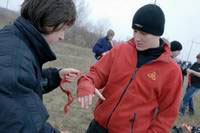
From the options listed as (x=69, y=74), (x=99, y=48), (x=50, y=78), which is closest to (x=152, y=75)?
(x=69, y=74)

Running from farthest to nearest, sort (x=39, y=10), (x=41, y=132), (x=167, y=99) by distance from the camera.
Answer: (x=167, y=99) → (x=39, y=10) → (x=41, y=132)

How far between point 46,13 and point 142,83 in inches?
42.9

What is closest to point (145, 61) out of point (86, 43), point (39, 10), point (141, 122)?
point (141, 122)

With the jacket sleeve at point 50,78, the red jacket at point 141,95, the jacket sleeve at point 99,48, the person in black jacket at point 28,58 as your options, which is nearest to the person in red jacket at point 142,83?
the red jacket at point 141,95

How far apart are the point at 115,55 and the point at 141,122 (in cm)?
65

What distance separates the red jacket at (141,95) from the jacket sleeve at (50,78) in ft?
0.75

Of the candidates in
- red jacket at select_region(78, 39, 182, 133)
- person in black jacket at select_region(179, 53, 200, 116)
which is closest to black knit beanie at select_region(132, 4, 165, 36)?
red jacket at select_region(78, 39, 182, 133)

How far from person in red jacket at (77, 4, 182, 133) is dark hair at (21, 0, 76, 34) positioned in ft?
2.25

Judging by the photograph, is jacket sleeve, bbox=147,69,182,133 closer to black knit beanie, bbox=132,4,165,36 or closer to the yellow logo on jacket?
the yellow logo on jacket

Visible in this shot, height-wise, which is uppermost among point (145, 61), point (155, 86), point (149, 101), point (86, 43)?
point (145, 61)

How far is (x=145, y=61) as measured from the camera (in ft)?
7.00

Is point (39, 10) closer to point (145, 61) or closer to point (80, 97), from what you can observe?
point (80, 97)

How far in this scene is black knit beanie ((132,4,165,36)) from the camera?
2084mm

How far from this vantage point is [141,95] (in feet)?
6.68
